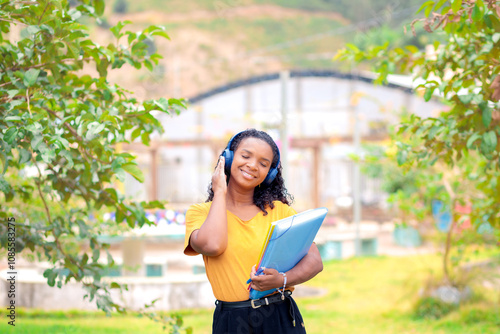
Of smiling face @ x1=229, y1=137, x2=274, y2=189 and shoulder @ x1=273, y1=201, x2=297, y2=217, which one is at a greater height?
smiling face @ x1=229, y1=137, x2=274, y2=189

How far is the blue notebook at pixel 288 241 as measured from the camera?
2.05 metres

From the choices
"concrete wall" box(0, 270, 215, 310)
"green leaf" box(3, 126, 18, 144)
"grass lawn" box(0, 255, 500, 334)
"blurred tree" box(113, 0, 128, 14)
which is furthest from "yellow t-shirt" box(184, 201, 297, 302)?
"blurred tree" box(113, 0, 128, 14)

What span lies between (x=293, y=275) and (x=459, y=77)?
164 centimetres

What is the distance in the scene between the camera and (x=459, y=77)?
3.16 m

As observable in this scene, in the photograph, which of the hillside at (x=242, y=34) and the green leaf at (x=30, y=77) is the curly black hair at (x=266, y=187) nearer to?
the green leaf at (x=30, y=77)

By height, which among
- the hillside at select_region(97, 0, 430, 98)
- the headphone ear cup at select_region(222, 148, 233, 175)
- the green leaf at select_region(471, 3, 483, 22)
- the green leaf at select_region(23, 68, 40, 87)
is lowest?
the headphone ear cup at select_region(222, 148, 233, 175)

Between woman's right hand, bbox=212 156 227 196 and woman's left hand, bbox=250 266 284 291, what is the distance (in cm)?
34

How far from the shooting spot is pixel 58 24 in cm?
252

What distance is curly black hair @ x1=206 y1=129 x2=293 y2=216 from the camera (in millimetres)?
2393

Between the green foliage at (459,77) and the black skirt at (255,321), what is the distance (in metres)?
1.31

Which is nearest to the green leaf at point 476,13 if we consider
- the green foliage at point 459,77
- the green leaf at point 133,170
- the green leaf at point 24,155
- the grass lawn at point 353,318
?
the green foliage at point 459,77

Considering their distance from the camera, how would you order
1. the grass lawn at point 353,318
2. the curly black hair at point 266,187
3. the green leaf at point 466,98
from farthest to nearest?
the grass lawn at point 353,318 → the green leaf at point 466,98 → the curly black hair at point 266,187

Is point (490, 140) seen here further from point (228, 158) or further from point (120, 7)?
point (120, 7)

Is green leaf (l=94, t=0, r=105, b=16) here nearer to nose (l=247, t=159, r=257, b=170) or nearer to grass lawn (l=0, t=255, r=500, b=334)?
nose (l=247, t=159, r=257, b=170)
